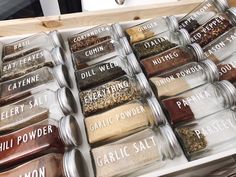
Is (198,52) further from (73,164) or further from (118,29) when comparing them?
(73,164)

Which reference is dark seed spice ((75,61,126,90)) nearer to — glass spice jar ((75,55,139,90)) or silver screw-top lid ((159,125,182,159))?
glass spice jar ((75,55,139,90))

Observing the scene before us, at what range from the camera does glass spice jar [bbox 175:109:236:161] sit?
48cm

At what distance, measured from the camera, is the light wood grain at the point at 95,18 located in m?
0.72

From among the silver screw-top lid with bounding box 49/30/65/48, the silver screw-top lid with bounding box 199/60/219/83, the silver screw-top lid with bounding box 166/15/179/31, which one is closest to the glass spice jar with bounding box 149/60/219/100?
the silver screw-top lid with bounding box 199/60/219/83

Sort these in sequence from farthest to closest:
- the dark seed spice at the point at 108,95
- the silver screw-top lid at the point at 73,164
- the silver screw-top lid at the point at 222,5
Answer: the silver screw-top lid at the point at 222,5
the dark seed spice at the point at 108,95
the silver screw-top lid at the point at 73,164

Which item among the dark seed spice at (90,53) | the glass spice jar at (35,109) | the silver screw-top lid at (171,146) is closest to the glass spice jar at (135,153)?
the silver screw-top lid at (171,146)

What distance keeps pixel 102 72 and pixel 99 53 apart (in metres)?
0.06

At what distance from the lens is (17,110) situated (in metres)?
0.55

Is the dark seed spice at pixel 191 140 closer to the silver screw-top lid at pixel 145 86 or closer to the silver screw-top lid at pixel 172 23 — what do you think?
the silver screw-top lid at pixel 145 86

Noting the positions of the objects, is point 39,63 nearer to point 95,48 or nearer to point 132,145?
point 95,48

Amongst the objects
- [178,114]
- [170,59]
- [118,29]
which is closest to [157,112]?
[178,114]

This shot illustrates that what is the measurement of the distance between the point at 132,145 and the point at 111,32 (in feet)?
0.95

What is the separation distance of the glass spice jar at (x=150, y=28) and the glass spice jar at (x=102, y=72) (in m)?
0.08

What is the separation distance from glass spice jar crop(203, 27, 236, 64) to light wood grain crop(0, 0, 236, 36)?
5.6 inches
